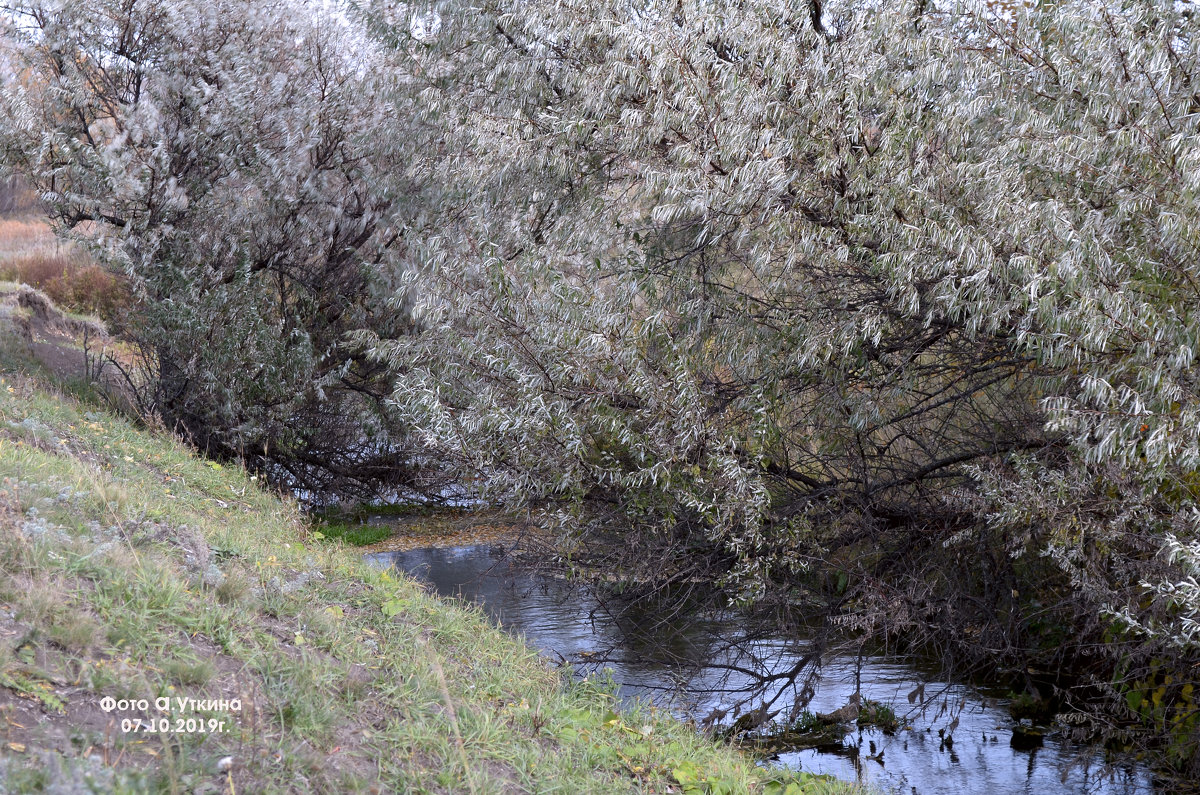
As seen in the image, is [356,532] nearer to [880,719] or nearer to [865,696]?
[865,696]

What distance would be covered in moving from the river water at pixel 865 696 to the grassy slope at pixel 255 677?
204 cm

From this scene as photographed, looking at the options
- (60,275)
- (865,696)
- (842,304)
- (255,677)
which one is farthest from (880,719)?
(60,275)

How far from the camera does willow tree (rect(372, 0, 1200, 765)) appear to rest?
17.8ft

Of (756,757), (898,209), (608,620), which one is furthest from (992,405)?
(608,620)

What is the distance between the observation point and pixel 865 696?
8672mm

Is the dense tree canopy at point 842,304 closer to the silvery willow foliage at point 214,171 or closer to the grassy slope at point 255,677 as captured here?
the silvery willow foliage at point 214,171

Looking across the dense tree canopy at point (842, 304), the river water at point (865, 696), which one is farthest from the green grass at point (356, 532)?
the dense tree canopy at point (842, 304)

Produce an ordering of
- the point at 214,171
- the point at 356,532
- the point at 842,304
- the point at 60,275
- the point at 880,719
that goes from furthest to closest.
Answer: the point at 60,275 < the point at 356,532 < the point at 214,171 < the point at 880,719 < the point at 842,304

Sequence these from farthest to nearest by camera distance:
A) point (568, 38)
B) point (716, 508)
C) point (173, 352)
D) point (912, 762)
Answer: point (173, 352) < point (568, 38) < point (912, 762) < point (716, 508)

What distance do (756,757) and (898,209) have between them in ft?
13.5

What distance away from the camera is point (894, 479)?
8219mm

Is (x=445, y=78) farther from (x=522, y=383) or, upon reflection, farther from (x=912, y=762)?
(x=912, y=762)

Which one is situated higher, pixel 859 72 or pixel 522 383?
pixel 859 72

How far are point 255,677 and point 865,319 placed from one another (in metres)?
4.73
